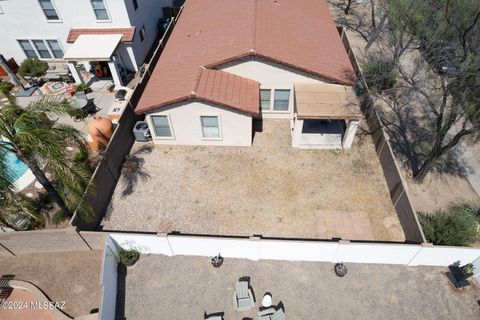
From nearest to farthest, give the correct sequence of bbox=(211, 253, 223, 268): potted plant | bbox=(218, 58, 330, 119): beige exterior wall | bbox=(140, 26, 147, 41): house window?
bbox=(211, 253, 223, 268): potted plant < bbox=(218, 58, 330, 119): beige exterior wall < bbox=(140, 26, 147, 41): house window

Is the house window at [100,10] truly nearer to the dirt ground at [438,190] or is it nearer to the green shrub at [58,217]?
the green shrub at [58,217]

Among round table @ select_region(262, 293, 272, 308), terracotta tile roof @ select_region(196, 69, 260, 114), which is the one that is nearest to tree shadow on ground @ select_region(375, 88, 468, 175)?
terracotta tile roof @ select_region(196, 69, 260, 114)

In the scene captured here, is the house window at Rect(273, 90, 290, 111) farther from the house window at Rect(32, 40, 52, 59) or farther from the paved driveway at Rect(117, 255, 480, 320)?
the house window at Rect(32, 40, 52, 59)

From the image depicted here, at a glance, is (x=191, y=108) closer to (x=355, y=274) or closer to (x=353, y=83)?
(x=353, y=83)

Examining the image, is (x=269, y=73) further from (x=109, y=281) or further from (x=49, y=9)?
(x=49, y=9)

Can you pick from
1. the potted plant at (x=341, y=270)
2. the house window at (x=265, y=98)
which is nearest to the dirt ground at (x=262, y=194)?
the potted plant at (x=341, y=270)

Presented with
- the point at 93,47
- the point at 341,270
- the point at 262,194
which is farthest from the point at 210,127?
the point at 93,47
